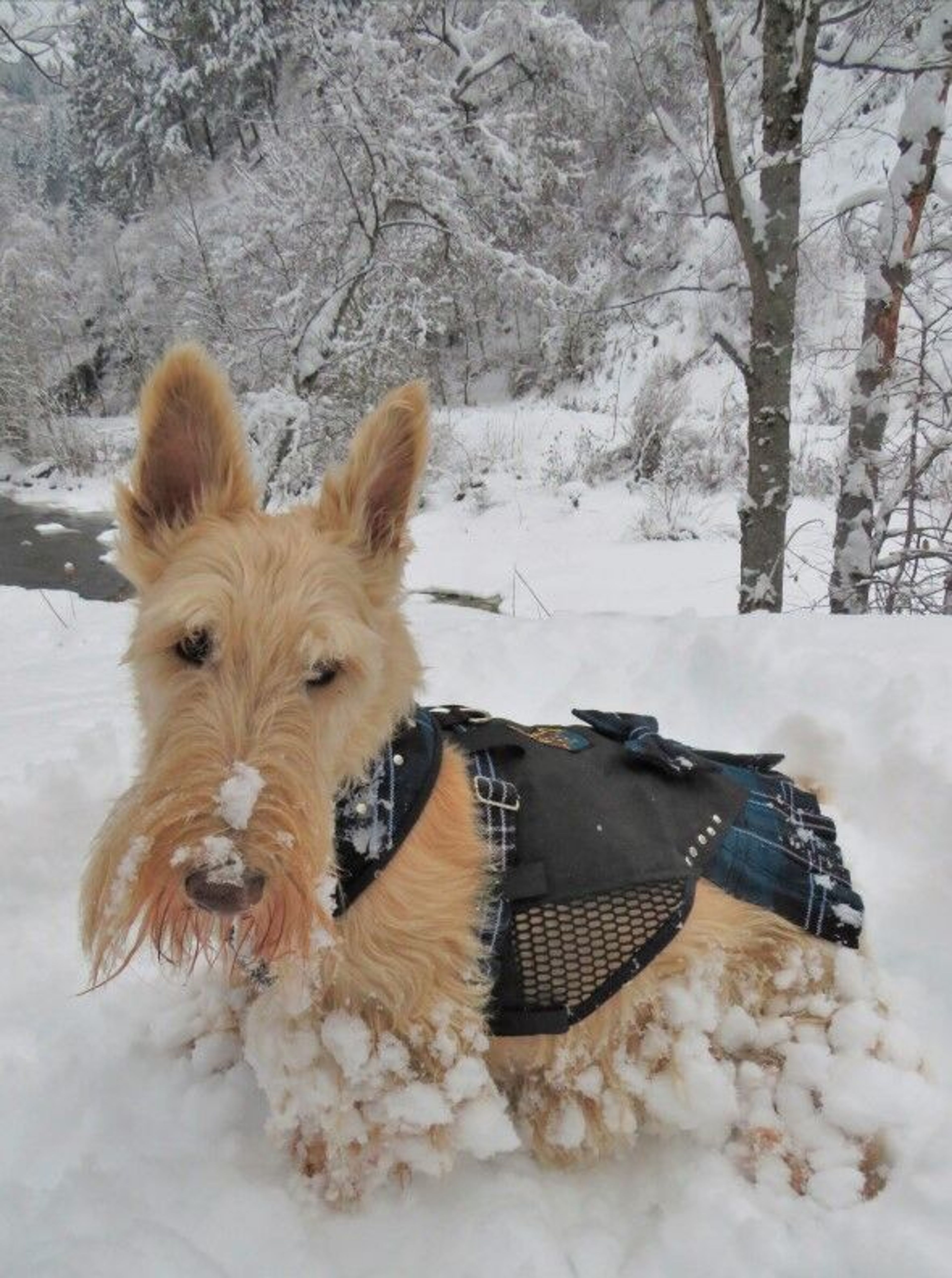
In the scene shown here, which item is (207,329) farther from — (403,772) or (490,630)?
(403,772)

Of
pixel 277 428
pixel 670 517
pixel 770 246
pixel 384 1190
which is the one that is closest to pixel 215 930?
pixel 384 1190

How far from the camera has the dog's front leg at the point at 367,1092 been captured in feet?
6.32

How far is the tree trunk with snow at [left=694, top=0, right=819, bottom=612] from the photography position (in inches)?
176

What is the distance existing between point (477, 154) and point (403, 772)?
1842 centimetres

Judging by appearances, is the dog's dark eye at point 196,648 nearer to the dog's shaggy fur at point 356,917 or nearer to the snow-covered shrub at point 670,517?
the dog's shaggy fur at point 356,917

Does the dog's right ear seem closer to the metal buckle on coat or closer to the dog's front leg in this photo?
the metal buckle on coat

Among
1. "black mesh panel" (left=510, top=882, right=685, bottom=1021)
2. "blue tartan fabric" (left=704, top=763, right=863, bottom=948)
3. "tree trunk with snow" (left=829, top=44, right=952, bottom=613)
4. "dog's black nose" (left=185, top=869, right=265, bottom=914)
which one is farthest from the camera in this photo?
"tree trunk with snow" (left=829, top=44, right=952, bottom=613)

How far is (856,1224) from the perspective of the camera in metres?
1.82

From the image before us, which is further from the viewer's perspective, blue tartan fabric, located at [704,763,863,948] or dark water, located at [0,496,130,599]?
dark water, located at [0,496,130,599]

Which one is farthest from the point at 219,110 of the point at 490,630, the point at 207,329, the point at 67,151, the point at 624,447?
the point at 490,630

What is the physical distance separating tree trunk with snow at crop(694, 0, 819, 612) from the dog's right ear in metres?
3.94

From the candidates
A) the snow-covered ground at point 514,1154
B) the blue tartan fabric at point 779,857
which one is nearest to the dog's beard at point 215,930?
the snow-covered ground at point 514,1154

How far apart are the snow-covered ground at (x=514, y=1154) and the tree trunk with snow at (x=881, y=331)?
250 cm

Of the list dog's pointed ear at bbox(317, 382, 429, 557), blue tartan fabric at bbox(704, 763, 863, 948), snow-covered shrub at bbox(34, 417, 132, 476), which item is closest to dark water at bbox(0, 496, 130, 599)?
snow-covered shrub at bbox(34, 417, 132, 476)
